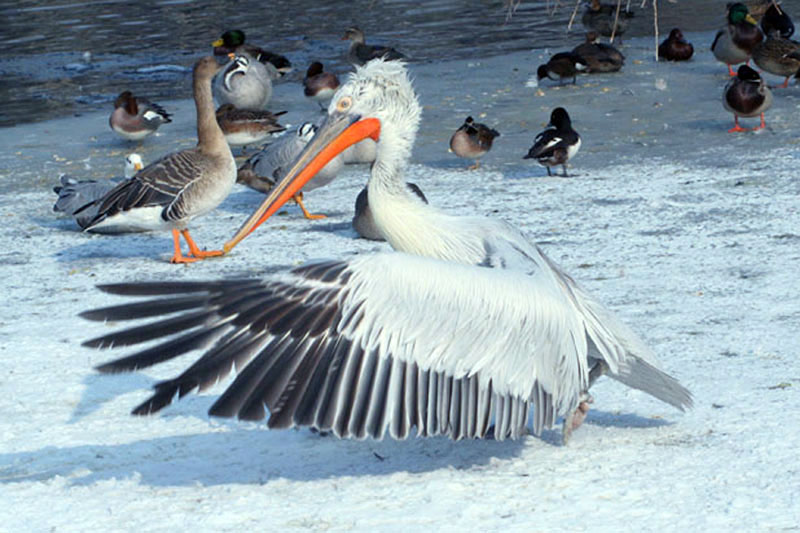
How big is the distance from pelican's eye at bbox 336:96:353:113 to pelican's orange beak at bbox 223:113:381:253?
0.9 inches

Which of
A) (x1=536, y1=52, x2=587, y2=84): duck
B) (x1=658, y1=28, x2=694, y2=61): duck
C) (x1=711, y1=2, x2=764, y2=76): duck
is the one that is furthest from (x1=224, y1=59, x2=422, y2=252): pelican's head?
(x1=658, y1=28, x2=694, y2=61): duck

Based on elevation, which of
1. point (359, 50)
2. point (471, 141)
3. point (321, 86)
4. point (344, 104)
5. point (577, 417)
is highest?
point (344, 104)

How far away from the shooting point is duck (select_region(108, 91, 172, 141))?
10445 mm

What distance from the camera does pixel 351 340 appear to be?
315 centimetres

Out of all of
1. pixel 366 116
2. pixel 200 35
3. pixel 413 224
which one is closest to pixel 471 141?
pixel 366 116

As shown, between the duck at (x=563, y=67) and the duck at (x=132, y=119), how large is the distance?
4.37m

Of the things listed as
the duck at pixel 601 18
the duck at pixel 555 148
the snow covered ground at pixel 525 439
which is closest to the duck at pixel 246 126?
the snow covered ground at pixel 525 439

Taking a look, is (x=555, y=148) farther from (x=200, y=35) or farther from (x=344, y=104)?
(x=200, y=35)

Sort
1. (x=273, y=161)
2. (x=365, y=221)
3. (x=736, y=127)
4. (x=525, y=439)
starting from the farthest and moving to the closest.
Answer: (x=736, y=127) → (x=273, y=161) → (x=365, y=221) → (x=525, y=439)

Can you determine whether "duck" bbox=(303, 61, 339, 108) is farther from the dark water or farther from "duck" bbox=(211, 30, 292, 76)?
the dark water

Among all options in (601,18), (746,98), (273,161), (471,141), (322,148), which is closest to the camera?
(322,148)

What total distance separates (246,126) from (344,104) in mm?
6209

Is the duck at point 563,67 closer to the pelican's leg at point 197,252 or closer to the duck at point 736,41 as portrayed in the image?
the duck at point 736,41

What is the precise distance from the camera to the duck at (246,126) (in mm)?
10062
